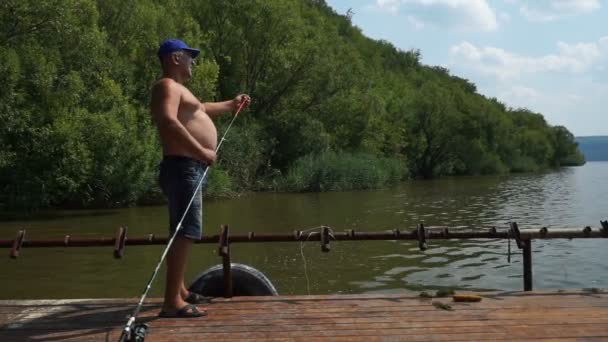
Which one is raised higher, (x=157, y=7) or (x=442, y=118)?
(x=157, y=7)

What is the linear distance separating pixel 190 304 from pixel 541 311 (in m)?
2.81

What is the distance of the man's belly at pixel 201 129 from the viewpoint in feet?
16.7

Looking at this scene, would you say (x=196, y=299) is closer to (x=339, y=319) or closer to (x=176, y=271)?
(x=176, y=271)

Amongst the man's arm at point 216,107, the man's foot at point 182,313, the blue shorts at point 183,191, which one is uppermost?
the man's arm at point 216,107

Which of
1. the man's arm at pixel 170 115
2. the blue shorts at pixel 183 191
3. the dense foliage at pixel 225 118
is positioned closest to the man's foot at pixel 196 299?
the blue shorts at pixel 183 191

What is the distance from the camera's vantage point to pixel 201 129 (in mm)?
5156

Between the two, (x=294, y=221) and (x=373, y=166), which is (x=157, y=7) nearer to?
(x=373, y=166)

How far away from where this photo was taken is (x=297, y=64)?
45.7 m

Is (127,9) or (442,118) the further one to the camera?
(442,118)

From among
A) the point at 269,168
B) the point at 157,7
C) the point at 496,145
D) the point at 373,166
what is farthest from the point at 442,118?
the point at 157,7

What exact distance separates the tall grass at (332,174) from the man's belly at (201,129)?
114 ft

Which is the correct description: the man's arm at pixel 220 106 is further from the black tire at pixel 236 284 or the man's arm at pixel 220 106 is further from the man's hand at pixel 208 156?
the black tire at pixel 236 284

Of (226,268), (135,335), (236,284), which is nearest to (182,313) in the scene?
(226,268)

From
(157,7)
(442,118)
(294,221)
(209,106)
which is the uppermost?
(157,7)
